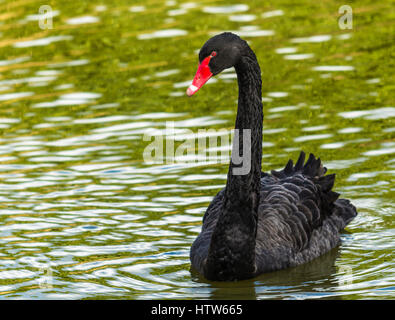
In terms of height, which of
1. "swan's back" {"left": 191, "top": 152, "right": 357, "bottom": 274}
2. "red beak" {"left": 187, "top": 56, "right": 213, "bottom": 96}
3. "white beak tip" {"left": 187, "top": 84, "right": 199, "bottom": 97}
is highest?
"red beak" {"left": 187, "top": 56, "right": 213, "bottom": 96}

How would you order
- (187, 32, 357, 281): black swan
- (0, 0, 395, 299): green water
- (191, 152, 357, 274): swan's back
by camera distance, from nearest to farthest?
(187, 32, 357, 281): black swan → (0, 0, 395, 299): green water → (191, 152, 357, 274): swan's back

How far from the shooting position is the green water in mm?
8398

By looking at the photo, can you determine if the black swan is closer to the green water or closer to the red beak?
the red beak

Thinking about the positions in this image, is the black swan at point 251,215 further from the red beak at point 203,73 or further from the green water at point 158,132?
the green water at point 158,132

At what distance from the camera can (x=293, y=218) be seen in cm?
892

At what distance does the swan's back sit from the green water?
0.51 feet

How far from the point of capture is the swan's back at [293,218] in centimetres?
854

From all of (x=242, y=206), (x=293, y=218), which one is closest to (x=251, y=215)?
(x=242, y=206)

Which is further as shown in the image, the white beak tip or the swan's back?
the swan's back

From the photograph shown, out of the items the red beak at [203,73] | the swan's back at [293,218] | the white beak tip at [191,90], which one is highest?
the red beak at [203,73]

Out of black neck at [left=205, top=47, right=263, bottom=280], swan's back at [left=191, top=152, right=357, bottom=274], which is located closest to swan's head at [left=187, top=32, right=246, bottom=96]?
black neck at [left=205, top=47, right=263, bottom=280]

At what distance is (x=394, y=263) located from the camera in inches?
330

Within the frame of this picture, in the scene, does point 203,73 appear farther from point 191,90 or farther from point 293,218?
point 293,218

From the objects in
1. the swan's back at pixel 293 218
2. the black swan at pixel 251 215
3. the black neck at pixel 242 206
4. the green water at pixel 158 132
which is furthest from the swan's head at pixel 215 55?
the green water at pixel 158 132
